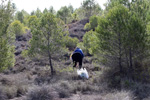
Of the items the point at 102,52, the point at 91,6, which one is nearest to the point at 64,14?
the point at 91,6

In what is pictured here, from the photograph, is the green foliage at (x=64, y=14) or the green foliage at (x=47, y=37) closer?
the green foliage at (x=47, y=37)

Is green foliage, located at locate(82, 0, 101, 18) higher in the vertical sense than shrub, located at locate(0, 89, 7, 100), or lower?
higher

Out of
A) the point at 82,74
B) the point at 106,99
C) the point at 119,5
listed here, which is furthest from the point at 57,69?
the point at 106,99

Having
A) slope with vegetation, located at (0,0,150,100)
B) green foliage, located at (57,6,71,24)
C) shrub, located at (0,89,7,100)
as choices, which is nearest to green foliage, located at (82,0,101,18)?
green foliage, located at (57,6,71,24)

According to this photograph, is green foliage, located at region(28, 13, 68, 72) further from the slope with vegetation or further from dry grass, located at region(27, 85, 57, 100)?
dry grass, located at region(27, 85, 57, 100)

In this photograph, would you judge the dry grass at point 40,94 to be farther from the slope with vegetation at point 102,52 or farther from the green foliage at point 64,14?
the green foliage at point 64,14

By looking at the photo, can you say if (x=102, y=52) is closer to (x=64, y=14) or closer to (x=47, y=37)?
(x=47, y=37)

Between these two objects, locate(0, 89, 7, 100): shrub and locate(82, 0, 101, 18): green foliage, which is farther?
locate(82, 0, 101, 18): green foliage

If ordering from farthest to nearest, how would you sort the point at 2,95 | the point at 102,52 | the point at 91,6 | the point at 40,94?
1. the point at 91,6
2. the point at 102,52
3. the point at 2,95
4. the point at 40,94

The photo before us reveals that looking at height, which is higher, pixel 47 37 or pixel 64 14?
pixel 64 14

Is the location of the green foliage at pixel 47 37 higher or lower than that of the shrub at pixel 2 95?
higher

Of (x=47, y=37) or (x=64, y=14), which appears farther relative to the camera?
(x=64, y=14)

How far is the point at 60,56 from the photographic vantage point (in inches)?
469

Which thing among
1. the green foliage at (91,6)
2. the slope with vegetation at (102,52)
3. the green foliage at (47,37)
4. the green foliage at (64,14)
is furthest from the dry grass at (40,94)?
the green foliage at (64,14)
